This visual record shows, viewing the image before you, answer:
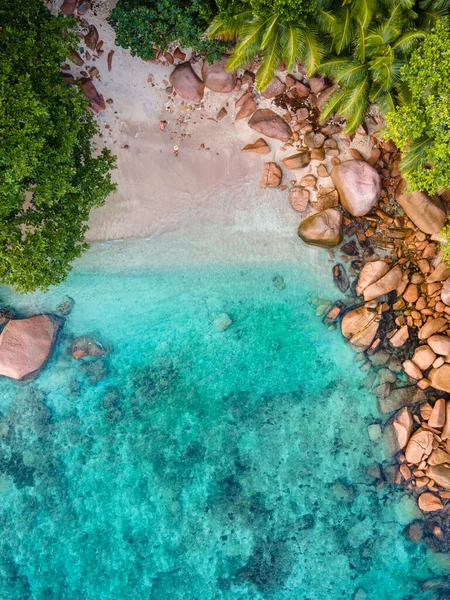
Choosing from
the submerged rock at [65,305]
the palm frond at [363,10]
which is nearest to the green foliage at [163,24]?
the palm frond at [363,10]

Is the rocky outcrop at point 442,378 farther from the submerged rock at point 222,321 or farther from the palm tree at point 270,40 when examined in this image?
the palm tree at point 270,40

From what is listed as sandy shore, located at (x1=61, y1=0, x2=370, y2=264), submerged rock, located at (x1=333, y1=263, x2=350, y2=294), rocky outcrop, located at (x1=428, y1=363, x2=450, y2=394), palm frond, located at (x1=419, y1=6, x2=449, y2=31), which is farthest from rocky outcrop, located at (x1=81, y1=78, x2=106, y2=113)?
rocky outcrop, located at (x1=428, y1=363, x2=450, y2=394)

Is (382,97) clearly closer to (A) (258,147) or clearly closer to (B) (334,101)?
(B) (334,101)

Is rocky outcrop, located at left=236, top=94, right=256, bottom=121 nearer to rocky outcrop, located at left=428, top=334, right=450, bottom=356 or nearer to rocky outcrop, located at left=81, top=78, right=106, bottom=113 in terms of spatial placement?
rocky outcrop, located at left=81, top=78, right=106, bottom=113

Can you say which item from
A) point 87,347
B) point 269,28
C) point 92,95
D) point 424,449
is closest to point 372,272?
point 424,449

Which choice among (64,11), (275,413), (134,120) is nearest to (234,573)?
(275,413)

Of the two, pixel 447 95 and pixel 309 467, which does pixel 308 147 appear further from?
pixel 309 467
